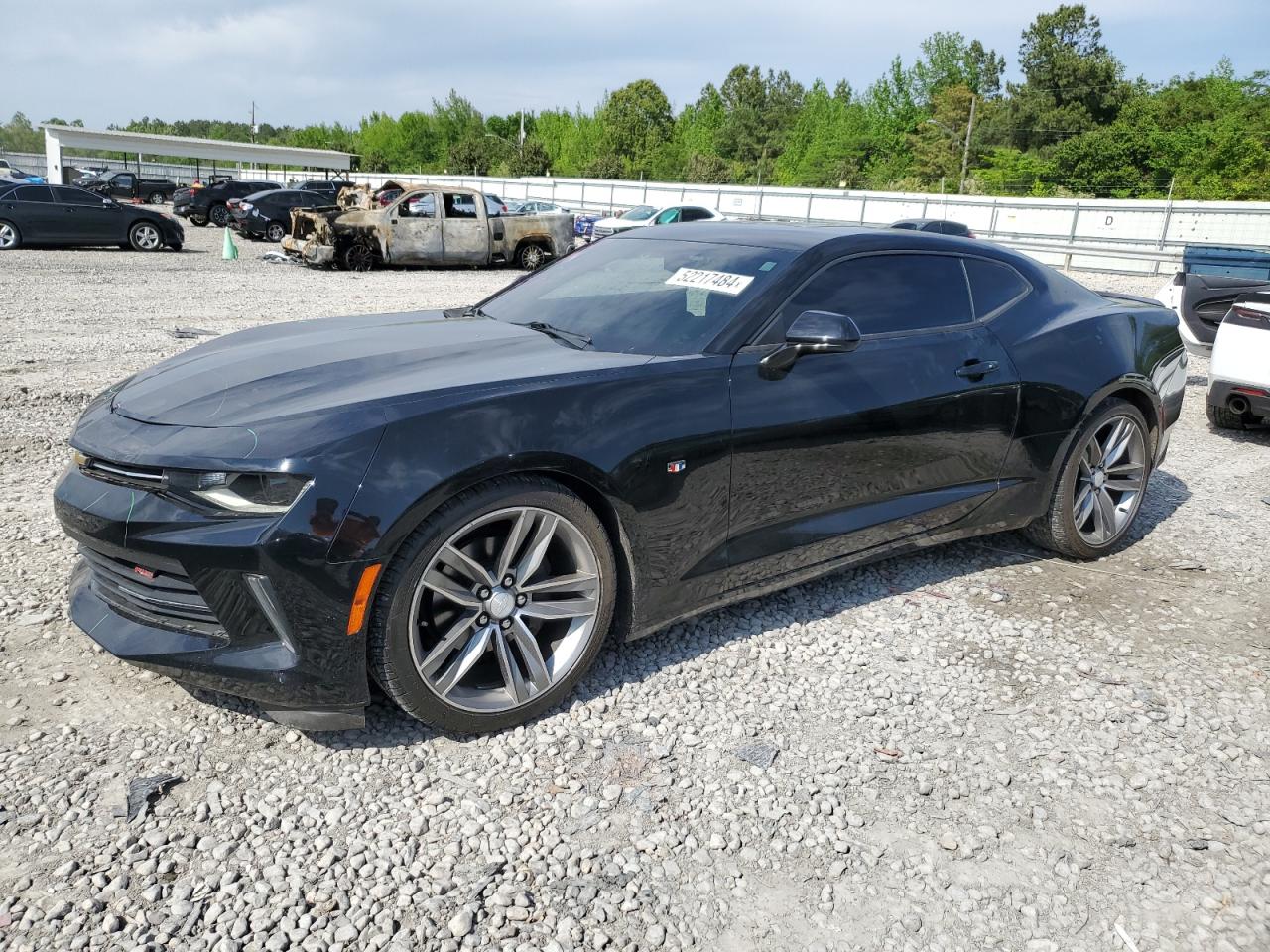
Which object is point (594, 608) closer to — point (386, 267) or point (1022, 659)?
point (1022, 659)

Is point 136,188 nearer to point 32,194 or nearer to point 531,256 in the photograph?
point 32,194

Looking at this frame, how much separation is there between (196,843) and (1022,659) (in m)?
2.97

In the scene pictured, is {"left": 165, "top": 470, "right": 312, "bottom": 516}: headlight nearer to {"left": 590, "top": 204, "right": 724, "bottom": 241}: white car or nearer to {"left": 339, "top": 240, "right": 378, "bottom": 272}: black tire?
{"left": 339, "top": 240, "right": 378, "bottom": 272}: black tire

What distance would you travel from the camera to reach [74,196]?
784 inches

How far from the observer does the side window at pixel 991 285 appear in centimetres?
429

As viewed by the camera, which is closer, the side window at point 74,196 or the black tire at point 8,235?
the black tire at point 8,235

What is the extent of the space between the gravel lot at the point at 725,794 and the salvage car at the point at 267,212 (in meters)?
22.7

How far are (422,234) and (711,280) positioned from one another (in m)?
16.8

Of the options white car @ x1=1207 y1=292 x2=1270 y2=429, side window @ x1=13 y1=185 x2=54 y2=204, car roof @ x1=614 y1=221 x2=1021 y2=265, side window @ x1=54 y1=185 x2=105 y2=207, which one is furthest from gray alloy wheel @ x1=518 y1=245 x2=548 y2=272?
car roof @ x1=614 y1=221 x2=1021 y2=265

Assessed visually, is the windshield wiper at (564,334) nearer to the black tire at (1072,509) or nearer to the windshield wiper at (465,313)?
the windshield wiper at (465,313)

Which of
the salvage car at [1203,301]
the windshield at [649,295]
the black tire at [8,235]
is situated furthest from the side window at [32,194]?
the salvage car at [1203,301]

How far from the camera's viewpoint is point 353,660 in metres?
2.67

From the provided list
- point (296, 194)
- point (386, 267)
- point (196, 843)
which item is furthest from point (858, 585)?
point (296, 194)

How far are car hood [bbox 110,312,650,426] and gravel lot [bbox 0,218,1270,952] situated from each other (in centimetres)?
97
